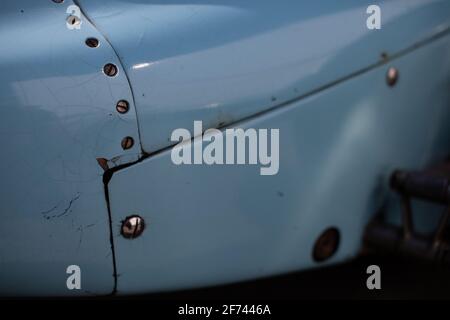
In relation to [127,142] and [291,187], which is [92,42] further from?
[291,187]

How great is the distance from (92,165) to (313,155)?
611mm

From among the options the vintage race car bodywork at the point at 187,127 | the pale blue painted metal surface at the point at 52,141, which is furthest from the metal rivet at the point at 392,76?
the pale blue painted metal surface at the point at 52,141

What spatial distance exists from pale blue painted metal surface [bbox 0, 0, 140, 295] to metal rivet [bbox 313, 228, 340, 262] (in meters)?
0.64

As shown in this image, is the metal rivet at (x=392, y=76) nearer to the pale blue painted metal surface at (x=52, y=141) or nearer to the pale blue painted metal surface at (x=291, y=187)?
the pale blue painted metal surface at (x=291, y=187)

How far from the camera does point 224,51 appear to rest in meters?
1.47

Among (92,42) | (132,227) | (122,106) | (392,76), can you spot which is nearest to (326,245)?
(392,76)

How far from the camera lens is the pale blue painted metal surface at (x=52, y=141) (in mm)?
1304

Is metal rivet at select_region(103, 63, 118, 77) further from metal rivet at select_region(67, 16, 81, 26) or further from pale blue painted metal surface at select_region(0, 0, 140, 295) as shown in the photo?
metal rivet at select_region(67, 16, 81, 26)

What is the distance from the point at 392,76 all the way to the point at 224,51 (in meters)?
0.58

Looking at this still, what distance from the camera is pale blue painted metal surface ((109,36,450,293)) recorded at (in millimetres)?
1457

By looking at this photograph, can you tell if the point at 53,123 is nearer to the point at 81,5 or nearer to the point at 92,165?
the point at 92,165

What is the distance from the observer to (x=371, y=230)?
6.07ft

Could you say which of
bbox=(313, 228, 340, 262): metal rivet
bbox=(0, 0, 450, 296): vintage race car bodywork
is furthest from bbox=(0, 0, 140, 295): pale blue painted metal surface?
bbox=(313, 228, 340, 262): metal rivet
